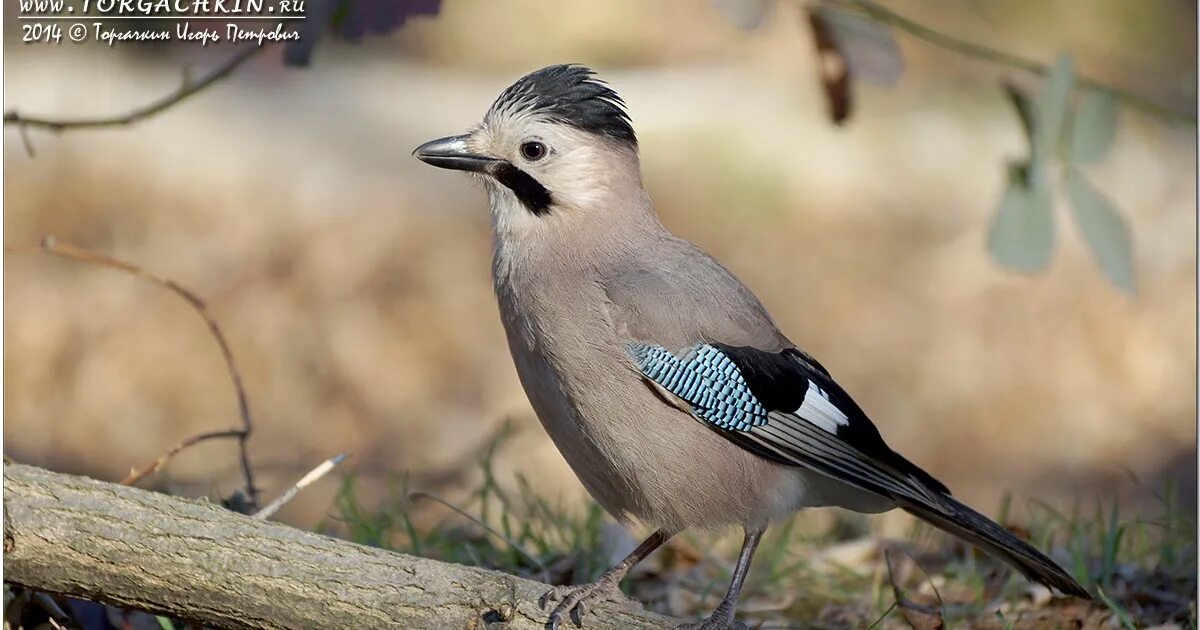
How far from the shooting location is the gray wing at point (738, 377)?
279 centimetres

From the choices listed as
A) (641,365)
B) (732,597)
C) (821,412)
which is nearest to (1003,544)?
(821,412)

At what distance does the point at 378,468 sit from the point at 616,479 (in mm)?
3178

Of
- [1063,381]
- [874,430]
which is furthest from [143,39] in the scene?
[1063,381]

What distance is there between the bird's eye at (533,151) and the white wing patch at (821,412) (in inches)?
32.4

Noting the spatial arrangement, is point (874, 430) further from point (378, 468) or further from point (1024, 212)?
point (378, 468)

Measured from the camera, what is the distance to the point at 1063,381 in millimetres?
6484

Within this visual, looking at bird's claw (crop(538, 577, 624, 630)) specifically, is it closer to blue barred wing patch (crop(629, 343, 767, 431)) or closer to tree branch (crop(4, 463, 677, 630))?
tree branch (crop(4, 463, 677, 630))

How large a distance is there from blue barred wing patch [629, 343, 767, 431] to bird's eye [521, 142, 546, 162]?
0.51 meters

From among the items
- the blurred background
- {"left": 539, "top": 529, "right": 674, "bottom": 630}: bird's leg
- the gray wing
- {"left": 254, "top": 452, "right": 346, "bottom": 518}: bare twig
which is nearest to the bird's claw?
{"left": 539, "top": 529, "right": 674, "bottom": 630}: bird's leg

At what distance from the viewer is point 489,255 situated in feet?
22.8

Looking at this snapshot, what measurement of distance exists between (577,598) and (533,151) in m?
1.02

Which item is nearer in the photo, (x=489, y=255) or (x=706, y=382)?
(x=706, y=382)

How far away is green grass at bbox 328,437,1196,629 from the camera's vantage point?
3.37m

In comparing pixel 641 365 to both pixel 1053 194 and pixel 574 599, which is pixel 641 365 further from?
pixel 1053 194
